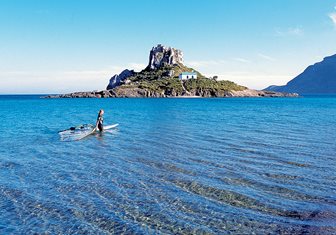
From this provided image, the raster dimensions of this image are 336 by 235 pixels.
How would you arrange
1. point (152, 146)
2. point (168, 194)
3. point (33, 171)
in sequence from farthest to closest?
point (152, 146) < point (33, 171) < point (168, 194)

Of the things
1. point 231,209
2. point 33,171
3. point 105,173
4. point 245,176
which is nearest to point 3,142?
point 33,171

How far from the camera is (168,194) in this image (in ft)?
60.7

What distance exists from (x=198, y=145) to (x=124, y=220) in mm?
20718

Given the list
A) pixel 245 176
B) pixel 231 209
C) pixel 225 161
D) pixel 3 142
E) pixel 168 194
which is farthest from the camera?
pixel 3 142

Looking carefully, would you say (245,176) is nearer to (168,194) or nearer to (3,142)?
(168,194)

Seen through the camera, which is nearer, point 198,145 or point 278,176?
point 278,176

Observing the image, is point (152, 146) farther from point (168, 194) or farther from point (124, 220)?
point (124, 220)

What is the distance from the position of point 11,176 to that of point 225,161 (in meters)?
15.3

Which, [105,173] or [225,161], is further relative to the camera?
[225,161]

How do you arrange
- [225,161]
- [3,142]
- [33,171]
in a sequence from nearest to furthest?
[33,171]
[225,161]
[3,142]

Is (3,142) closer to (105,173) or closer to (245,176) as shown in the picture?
(105,173)

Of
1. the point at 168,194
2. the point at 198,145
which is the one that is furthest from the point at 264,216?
the point at 198,145

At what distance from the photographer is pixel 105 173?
23.2 metres

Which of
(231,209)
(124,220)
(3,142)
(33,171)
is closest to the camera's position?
(124,220)
